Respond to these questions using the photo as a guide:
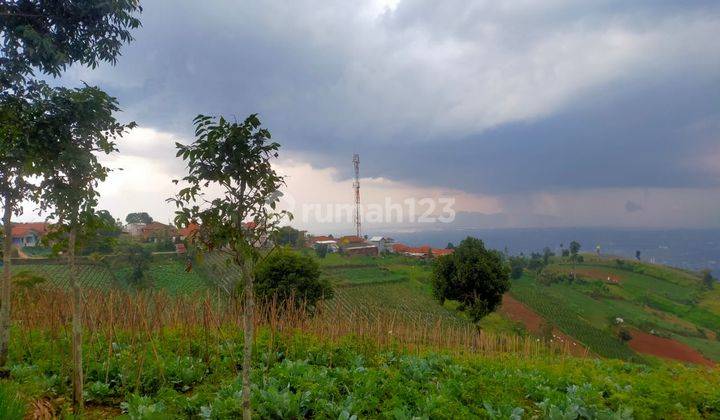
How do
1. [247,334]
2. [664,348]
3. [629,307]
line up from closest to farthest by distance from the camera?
[247,334], [664,348], [629,307]

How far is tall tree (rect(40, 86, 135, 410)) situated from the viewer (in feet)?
17.8

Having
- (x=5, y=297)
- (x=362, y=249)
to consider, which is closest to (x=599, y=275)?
(x=362, y=249)

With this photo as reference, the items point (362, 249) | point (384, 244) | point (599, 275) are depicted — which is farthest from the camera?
point (384, 244)

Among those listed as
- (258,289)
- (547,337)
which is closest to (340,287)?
(547,337)

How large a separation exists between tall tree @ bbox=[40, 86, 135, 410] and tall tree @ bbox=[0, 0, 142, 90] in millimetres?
1691

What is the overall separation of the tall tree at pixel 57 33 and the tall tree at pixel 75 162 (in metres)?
1.69

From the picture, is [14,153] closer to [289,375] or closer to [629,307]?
[289,375]

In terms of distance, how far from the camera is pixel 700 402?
7.04 metres

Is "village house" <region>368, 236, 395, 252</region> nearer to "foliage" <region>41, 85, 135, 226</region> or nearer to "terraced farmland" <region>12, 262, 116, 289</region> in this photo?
"terraced farmland" <region>12, 262, 116, 289</region>

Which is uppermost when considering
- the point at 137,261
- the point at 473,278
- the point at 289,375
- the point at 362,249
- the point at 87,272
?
the point at 289,375

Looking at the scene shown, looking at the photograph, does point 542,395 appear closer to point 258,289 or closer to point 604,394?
point 604,394

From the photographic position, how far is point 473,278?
24578 mm

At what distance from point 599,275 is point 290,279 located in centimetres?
8393

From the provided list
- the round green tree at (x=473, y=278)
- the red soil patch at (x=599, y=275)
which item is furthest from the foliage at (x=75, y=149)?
the red soil patch at (x=599, y=275)
